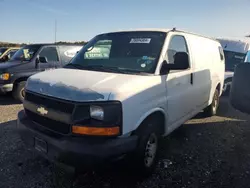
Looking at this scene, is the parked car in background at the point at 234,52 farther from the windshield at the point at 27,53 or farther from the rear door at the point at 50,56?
the windshield at the point at 27,53

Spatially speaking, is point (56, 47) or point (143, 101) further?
point (56, 47)

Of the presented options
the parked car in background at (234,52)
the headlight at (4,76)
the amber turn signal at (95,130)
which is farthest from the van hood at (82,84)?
→ the parked car in background at (234,52)

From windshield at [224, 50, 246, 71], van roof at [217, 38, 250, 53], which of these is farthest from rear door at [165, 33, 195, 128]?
Answer: van roof at [217, 38, 250, 53]

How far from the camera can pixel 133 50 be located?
145 inches

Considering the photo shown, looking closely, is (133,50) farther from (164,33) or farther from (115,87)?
(115,87)

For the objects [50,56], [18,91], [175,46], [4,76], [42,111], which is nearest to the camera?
[42,111]

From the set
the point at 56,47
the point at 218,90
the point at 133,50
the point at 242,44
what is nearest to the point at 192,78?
the point at 133,50

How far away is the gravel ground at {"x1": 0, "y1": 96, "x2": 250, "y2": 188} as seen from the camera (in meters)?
3.18

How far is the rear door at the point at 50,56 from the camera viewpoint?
26.7 feet

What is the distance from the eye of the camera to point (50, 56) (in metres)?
8.36

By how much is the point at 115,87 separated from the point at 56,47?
253 inches

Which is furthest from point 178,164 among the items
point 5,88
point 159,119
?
point 5,88

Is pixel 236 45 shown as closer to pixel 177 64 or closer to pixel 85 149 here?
pixel 177 64

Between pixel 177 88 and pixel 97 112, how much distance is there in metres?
1.63
